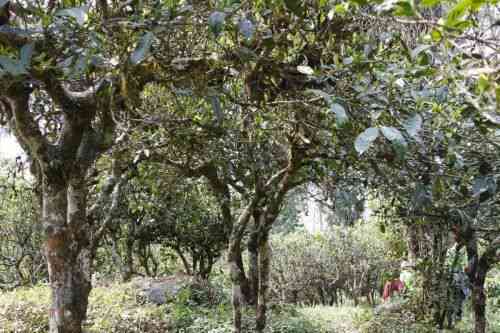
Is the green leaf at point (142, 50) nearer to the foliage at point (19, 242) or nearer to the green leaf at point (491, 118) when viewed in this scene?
the green leaf at point (491, 118)

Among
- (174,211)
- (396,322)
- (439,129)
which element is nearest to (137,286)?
(174,211)

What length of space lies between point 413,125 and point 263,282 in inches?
163

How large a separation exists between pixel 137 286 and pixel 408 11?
9432mm

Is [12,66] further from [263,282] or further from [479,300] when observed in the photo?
[479,300]

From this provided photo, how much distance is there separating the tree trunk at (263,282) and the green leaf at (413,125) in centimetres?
405

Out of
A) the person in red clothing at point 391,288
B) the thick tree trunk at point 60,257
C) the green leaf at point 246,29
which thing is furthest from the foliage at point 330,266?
the green leaf at point 246,29

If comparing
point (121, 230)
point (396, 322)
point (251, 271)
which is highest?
point (121, 230)

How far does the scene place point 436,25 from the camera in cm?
102

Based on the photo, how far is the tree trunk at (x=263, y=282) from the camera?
5227 mm

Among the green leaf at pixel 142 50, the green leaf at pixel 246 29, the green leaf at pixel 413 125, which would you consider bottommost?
the green leaf at pixel 413 125

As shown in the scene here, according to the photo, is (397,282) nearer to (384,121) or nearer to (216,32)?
(384,121)

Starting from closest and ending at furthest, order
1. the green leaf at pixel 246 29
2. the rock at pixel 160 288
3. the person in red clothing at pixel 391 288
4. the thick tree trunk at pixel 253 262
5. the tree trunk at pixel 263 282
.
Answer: the green leaf at pixel 246 29 → the tree trunk at pixel 263 282 → the thick tree trunk at pixel 253 262 → the rock at pixel 160 288 → the person in red clothing at pixel 391 288

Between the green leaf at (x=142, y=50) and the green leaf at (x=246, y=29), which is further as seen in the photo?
the green leaf at (x=246, y=29)

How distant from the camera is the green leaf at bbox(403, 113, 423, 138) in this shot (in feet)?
4.62
